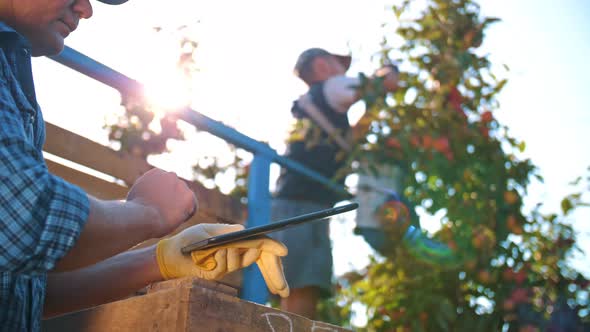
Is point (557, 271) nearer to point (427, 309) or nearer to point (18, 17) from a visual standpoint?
point (427, 309)

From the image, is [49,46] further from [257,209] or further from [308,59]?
[308,59]

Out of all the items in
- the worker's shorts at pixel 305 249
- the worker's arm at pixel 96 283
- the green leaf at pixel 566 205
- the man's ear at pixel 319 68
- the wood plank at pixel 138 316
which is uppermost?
the man's ear at pixel 319 68

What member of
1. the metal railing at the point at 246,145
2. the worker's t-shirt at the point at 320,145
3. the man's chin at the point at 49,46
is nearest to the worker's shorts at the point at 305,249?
the worker's t-shirt at the point at 320,145

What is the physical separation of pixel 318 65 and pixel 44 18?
278cm

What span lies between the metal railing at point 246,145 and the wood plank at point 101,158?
7.5 inches

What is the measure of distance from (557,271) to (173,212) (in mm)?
3221

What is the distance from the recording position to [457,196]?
3.62 m

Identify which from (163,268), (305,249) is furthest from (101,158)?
(305,249)

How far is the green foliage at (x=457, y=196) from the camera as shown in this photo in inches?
140

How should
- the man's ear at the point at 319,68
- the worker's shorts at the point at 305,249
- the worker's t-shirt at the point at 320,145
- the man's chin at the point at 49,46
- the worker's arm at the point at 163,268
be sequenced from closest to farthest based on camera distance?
the worker's arm at the point at 163,268 < the man's chin at the point at 49,46 < the worker's shorts at the point at 305,249 < the worker's t-shirt at the point at 320,145 < the man's ear at the point at 319,68

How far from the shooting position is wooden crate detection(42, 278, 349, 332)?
1.14 metres

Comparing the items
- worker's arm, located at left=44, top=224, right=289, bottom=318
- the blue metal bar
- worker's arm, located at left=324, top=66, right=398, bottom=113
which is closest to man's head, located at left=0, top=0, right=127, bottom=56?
worker's arm, located at left=44, top=224, right=289, bottom=318

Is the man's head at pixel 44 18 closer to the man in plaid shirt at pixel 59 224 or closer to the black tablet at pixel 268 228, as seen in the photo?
the man in plaid shirt at pixel 59 224

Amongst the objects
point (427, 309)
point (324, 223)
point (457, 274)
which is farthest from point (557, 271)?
point (324, 223)
